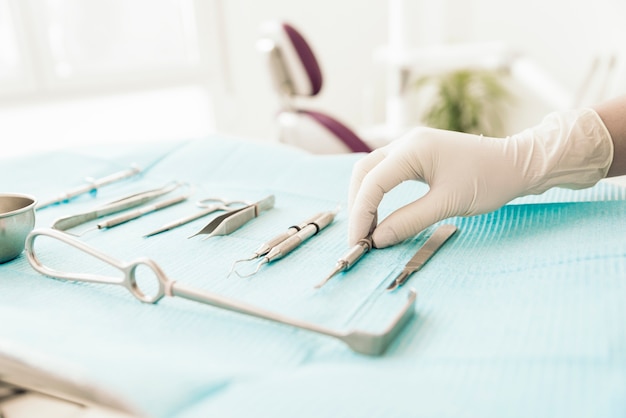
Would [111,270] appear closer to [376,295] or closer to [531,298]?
[376,295]

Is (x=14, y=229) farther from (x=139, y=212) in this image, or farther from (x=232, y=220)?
(x=232, y=220)

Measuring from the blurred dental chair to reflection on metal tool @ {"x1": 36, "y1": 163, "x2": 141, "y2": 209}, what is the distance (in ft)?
2.45

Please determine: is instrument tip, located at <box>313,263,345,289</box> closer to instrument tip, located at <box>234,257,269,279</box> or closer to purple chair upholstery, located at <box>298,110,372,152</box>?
instrument tip, located at <box>234,257,269,279</box>

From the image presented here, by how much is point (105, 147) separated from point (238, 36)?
1737mm

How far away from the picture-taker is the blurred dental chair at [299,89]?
1.80 metres

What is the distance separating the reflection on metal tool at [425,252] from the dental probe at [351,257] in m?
0.07

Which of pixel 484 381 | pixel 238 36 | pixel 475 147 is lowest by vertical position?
pixel 484 381

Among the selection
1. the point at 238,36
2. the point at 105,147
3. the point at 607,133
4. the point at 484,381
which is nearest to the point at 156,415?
the point at 484,381

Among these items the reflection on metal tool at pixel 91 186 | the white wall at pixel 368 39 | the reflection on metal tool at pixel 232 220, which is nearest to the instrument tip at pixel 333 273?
the reflection on metal tool at pixel 232 220

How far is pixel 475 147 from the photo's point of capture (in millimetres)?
871

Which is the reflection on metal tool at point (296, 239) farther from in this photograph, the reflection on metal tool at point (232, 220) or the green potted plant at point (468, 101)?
the green potted plant at point (468, 101)

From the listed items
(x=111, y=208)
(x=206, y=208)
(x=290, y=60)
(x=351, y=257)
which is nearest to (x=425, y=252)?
(x=351, y=257)

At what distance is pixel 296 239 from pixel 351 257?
110 millimetres

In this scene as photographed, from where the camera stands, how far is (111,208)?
0.98 metres
